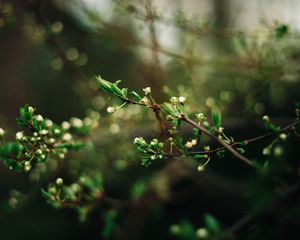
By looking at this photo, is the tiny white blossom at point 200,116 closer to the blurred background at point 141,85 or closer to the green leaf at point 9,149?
the blurred background at point 141,85

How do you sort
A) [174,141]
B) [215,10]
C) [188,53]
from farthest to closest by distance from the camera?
[215,10], [188,53], [174,141]

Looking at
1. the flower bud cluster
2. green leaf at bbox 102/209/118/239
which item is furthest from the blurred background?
the flower bud cluster

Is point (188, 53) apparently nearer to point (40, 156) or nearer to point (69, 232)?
point (40, 156)

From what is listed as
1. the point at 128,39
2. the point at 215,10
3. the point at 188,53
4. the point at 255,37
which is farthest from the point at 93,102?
the point at 215,10

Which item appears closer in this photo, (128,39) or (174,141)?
(174,141)

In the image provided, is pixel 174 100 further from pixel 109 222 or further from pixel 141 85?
pixel 141 85

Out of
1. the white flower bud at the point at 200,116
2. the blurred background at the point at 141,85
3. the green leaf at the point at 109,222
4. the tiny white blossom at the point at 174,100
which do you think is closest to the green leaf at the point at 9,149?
the blurred background at the point at 141,85

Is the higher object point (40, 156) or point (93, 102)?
point (93, 102)

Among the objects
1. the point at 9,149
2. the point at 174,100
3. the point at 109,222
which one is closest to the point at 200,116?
the point at 174,100
